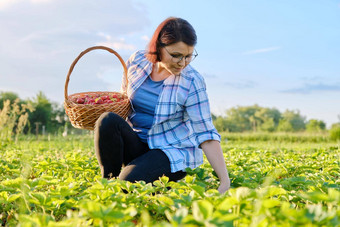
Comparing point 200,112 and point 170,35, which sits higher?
point 170,35

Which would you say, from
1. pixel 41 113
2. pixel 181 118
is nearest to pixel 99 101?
pixel 181 118

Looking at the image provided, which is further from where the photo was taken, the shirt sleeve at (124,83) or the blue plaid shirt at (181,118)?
the shirt sleeve at (124,83)

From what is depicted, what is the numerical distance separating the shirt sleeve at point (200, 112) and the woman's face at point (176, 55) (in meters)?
0.21

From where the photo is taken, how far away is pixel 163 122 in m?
2.71

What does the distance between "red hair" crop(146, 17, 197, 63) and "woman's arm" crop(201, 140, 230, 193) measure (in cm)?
72

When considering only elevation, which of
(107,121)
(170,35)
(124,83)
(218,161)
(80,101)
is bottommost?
(218,161)

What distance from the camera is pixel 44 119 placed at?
18.9 m

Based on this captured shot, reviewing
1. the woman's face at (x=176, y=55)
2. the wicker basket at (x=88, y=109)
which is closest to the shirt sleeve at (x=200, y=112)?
the woman's face at (x=176, y=55)

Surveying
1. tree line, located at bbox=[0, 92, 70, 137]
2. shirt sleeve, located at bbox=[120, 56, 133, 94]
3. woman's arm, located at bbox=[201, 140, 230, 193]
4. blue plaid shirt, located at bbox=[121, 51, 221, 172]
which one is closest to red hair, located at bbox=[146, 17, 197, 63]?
blue plaid shirt, located at bbox=[121, 51, 221, 172]

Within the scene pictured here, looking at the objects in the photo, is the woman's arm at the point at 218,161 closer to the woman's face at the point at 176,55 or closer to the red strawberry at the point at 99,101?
the woman's face at the point at 176,55

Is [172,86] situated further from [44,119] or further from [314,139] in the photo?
[44,119]

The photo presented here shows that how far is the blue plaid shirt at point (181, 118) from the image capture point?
258 cm

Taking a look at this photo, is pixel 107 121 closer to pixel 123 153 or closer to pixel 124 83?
pixel 123 153

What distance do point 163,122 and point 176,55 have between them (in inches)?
21.9
